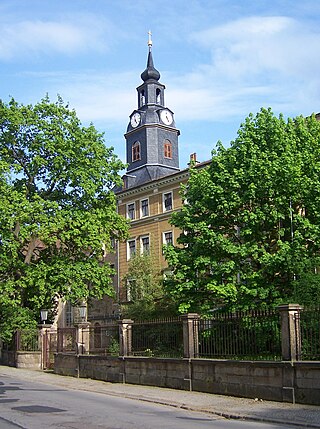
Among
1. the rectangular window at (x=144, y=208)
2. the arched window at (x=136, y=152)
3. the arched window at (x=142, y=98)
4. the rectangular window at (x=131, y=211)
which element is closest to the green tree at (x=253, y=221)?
the rectangular window at (x=144, y=208)

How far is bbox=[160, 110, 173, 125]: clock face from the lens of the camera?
5912 cm

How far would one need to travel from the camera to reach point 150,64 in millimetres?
61656

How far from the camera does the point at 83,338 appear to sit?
25688 mm

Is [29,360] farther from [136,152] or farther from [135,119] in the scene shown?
[135,119]

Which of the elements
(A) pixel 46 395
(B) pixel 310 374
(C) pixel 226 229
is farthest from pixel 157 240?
(B) pixel 310 374

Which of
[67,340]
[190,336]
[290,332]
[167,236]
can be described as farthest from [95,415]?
[167,236]

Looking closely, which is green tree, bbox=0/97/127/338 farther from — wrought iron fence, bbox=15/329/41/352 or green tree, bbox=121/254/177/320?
green tree, bbox=121/254/177/320

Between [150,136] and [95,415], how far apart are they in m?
46.8

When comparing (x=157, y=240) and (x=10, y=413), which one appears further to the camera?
(x=157, y=240)

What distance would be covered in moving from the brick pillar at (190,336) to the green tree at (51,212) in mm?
15556

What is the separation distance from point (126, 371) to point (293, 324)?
8750mm

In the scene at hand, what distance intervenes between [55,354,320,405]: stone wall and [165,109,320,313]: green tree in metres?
5.85

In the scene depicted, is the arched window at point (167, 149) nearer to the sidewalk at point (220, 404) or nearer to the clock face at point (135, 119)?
the clock face at point (135, 119)

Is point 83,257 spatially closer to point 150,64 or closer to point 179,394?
point 179,394
